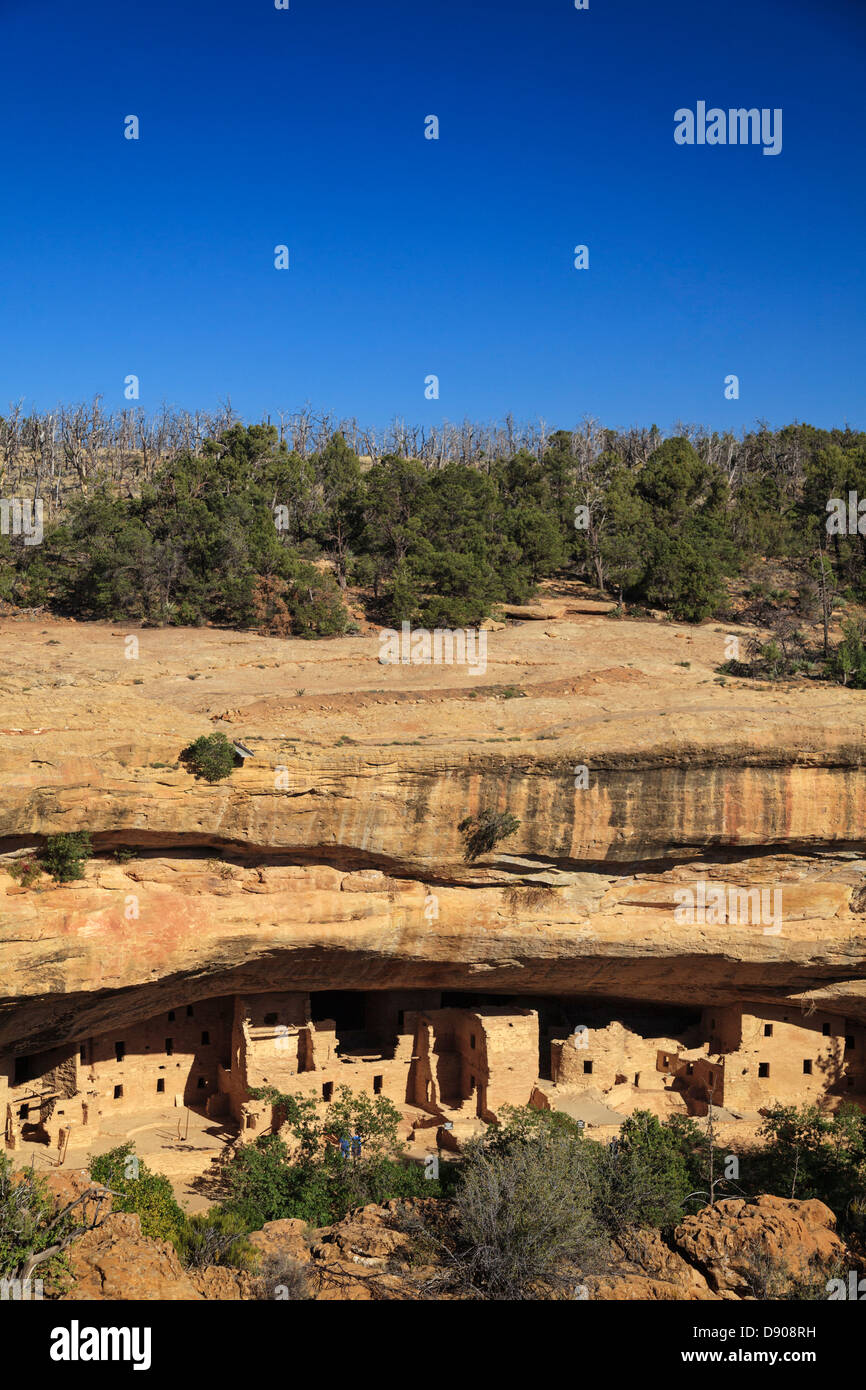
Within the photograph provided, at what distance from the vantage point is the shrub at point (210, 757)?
17812mm

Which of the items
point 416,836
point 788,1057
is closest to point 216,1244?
point 416,836

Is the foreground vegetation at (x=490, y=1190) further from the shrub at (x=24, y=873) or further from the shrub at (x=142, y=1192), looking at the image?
the shrub at (x=24, y=873)

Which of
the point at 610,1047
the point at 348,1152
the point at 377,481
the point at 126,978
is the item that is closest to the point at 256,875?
the point at 126,978

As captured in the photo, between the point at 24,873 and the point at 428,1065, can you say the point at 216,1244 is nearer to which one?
the point at 428,1065

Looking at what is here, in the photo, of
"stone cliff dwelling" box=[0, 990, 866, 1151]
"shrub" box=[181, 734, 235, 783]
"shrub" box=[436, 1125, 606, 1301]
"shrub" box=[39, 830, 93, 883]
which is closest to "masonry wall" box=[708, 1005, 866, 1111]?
"stone cliff dwelling" box=[0, 990, 866, 1151]

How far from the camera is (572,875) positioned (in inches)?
807

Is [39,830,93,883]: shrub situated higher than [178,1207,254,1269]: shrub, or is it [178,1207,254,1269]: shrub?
[39,830,93,883]: shrub

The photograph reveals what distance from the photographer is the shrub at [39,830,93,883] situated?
17.3m

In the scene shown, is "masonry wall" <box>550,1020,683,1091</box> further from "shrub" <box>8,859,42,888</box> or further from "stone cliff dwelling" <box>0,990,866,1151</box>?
"shrub" <box>8,859,42,888</box>

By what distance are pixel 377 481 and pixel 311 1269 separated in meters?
25.9

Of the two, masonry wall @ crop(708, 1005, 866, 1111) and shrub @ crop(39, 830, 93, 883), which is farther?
masonry wall @ crop(708, 1005, 866, 1111)

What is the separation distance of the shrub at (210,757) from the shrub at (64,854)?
1.95 m

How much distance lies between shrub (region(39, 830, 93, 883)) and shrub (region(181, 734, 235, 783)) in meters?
1.95

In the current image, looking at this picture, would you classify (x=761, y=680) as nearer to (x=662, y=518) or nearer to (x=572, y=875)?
(x=572, y=875)
